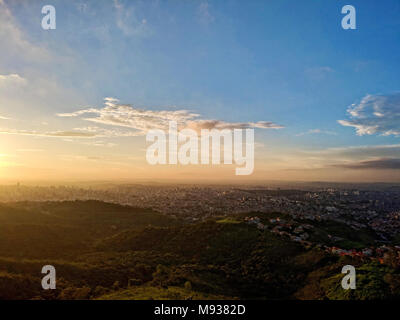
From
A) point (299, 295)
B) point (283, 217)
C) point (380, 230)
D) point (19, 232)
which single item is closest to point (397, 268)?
point (299, 295)

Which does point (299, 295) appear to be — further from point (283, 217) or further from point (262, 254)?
point (283, 217)
